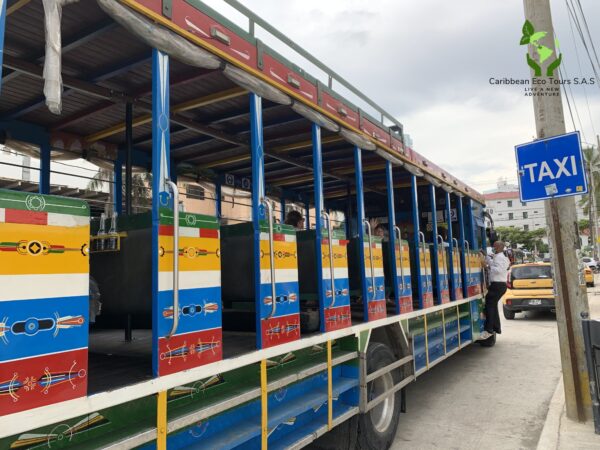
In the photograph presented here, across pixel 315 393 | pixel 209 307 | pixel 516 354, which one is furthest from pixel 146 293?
pixel 516 354

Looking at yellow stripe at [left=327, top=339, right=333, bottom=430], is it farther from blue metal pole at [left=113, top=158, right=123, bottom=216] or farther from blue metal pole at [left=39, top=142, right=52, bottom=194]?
blue metal pole at [left=39, top=142, right=52, bottom=194]

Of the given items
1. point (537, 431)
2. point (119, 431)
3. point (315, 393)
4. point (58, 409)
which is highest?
point (58, 409)

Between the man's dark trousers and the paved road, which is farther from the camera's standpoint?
the man's dark trousers

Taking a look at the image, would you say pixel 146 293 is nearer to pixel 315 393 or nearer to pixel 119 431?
pixel 119 431

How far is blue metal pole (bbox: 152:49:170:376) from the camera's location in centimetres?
218

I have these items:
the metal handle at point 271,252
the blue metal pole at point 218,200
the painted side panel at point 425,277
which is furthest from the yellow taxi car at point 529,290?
the metal handle at point 271,252

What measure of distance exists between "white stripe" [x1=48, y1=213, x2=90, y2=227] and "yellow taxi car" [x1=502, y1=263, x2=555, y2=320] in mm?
13593

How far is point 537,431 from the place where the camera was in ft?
15.7

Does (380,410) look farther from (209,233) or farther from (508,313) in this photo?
(508,313)

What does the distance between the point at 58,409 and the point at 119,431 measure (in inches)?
15.1

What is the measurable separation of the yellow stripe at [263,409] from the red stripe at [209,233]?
0.87 metres

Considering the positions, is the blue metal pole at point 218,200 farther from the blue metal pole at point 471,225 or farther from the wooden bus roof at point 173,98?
the blue metal pole at point 471,225

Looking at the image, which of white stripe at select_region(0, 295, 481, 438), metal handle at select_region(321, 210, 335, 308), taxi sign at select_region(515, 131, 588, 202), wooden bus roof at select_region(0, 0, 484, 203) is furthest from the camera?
taxi sign at select_region(515, 131, 588, 202)

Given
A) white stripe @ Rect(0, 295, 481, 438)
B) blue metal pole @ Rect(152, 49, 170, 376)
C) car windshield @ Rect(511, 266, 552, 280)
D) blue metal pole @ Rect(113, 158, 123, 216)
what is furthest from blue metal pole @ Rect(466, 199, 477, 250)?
blue metal pole @ Rect(152, 49, 170, 376)
